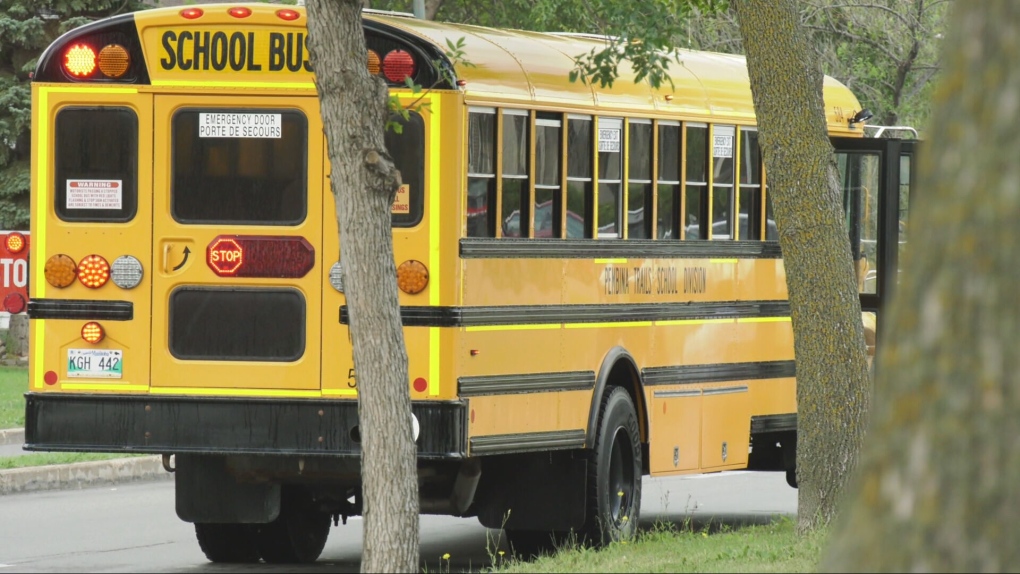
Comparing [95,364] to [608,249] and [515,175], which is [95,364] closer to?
[515,175]

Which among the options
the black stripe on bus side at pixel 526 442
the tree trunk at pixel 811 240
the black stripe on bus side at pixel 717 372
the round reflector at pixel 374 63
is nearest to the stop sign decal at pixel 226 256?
the round reflector at pixel 374 63

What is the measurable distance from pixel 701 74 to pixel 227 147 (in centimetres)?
347

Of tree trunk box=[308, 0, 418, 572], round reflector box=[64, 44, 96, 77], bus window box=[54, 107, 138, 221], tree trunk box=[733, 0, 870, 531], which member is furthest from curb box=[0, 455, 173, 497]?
tree trunk box=[308, 0, 418, 572]

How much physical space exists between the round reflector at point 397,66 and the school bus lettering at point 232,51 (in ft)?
1.32

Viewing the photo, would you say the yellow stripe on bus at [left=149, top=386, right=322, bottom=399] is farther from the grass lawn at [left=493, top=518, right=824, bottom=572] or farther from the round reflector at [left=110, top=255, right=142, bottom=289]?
the grass lawn at [left=493, top=518, right=824, bottom=572]

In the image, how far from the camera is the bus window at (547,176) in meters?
10.0

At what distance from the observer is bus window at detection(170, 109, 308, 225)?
9516 millimetres

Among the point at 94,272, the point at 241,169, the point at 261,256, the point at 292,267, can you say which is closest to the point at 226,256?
the point at 261,256

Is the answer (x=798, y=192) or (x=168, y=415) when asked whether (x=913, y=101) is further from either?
(x=168, y=415)

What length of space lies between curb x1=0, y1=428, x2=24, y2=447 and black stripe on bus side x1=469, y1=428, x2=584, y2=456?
8335 millimetres

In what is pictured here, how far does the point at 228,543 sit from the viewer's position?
424 inches

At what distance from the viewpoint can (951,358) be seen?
3975 millimetres

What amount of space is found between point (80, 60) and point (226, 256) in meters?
1.26

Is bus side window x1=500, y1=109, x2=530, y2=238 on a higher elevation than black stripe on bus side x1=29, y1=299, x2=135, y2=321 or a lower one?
higher
